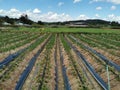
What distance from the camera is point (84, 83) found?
1462 centimetres

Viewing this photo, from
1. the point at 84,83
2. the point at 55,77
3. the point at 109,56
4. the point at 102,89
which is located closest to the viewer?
the point at 102,89

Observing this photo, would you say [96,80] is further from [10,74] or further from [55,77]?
[10,74]

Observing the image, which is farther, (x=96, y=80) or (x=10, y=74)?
(x=10, y=74)

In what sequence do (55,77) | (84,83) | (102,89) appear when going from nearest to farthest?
1. (102,89)
2. (84,83)
3. (55,77)

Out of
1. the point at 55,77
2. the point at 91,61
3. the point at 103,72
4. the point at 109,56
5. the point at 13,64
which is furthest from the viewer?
the point at 109,56

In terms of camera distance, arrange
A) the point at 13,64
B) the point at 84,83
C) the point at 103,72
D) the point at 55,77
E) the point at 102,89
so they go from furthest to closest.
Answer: the point at 13,64, the point at 103,72, the point at 55,77, the point at 84,83, the point at 102,89

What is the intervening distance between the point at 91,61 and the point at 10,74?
308 inches

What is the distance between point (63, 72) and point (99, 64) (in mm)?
3718

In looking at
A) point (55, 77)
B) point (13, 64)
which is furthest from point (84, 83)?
point (13, 64)

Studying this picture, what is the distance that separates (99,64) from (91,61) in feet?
7.16

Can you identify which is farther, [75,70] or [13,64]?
[13,64]

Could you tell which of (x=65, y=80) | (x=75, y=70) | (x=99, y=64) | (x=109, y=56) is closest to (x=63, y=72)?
(x=75, y=70)

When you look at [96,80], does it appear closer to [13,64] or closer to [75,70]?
[75,70]

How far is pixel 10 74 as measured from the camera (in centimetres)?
1695
